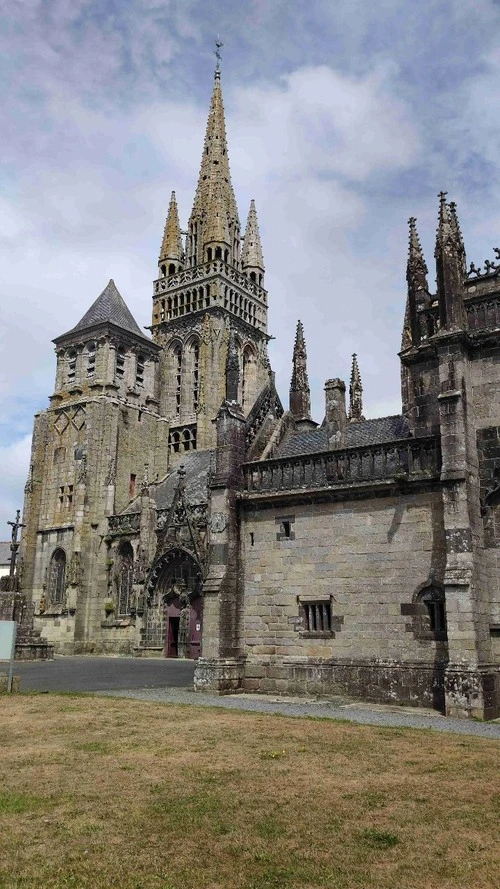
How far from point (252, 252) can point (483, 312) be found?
5570 cm

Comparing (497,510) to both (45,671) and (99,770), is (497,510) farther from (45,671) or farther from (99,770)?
(45,671)

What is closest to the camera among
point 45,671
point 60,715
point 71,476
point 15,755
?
point 15,755

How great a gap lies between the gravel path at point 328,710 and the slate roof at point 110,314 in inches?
1460

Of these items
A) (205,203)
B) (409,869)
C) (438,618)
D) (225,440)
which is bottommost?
(409,869)

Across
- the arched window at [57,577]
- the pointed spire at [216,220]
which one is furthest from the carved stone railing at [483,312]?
the pointed spire at [216,220]

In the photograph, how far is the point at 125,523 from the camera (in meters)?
44.4

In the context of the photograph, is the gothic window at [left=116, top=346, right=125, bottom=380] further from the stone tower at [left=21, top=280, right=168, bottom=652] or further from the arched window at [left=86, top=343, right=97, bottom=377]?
the arched window at [left=86, top=343, right=97, bottom=377]

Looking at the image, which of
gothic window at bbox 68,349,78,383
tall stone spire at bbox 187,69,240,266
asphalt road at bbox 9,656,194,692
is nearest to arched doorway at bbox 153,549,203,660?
asphalt road at bbox 9,656,194,692

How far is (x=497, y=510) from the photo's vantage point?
15.8 metres

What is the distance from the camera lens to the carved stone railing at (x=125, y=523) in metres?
43.4

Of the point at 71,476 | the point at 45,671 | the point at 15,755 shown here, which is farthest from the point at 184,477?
the point at 15,755

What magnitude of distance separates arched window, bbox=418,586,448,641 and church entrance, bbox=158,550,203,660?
22.9m

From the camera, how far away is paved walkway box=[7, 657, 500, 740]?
43.2 ft

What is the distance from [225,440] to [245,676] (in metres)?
6.35
